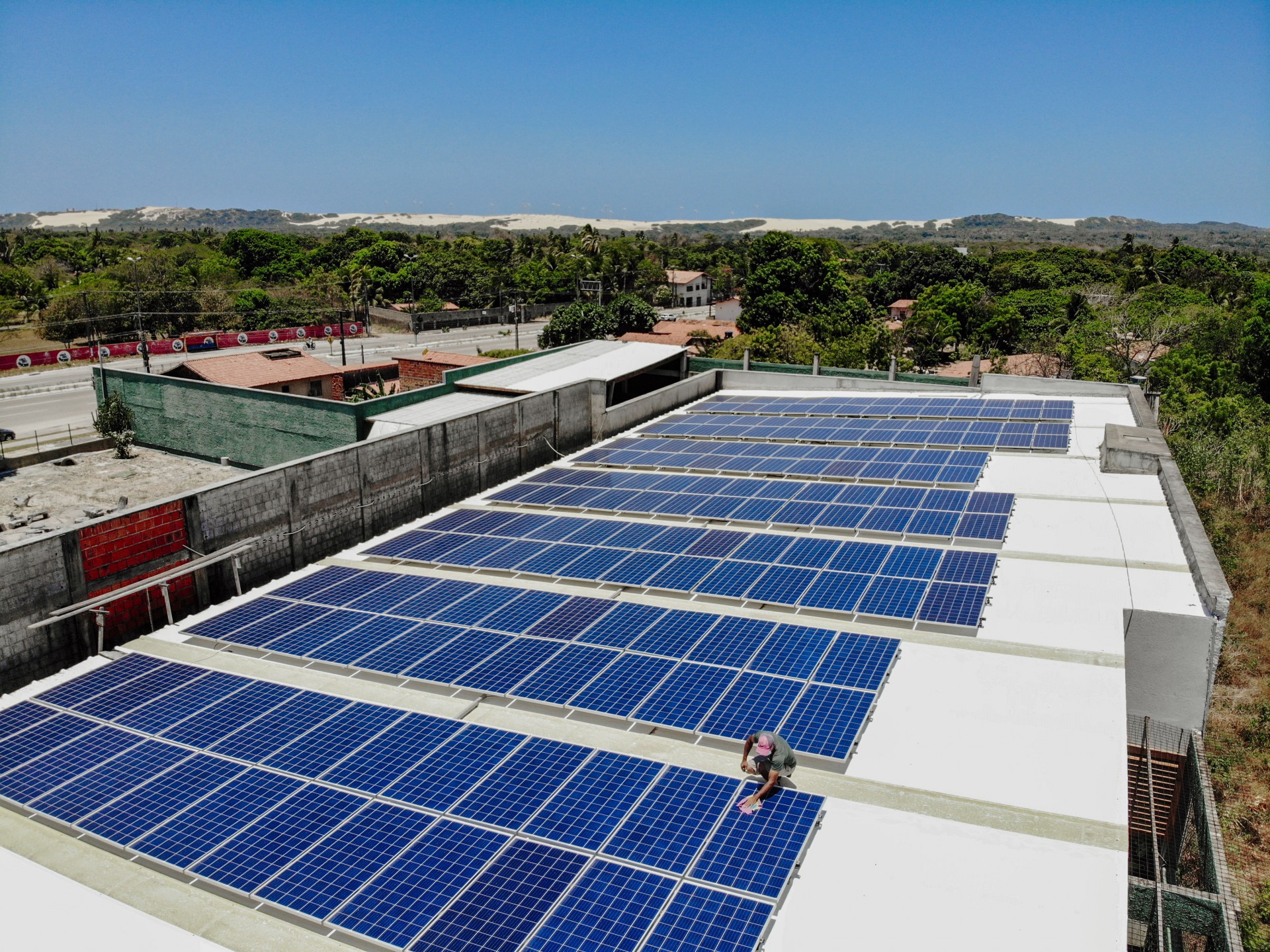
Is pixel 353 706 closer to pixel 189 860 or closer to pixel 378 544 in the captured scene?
pixel 189 860

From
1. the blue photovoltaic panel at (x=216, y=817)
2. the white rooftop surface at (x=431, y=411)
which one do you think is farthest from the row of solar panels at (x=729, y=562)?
the blue photovoltaic panel at (x=216, y=817)

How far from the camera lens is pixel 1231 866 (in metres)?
20.0

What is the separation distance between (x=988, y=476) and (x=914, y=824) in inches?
731

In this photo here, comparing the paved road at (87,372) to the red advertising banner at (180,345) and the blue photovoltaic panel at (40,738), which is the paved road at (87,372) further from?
the blue photovoltaic panel at (40,738)

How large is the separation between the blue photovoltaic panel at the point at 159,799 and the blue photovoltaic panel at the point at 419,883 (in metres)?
3.57

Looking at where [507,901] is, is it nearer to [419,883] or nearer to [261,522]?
[419,883]

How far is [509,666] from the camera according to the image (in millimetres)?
15883

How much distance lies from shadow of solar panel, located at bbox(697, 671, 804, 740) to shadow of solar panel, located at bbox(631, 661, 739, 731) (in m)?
0.18

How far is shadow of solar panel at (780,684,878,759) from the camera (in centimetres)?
1313

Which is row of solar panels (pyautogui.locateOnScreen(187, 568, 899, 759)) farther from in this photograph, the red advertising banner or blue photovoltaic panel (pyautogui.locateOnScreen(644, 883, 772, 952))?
the red advertising banner

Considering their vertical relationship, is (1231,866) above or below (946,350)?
below

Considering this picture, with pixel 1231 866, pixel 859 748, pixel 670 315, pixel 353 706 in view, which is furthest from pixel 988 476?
pixel 670 315

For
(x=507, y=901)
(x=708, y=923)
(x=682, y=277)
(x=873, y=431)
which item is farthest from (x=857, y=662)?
(x=682, y=277)

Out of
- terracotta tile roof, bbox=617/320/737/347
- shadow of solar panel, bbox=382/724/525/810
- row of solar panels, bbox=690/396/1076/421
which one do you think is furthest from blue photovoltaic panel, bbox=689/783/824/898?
terracotta tile roof, bbox=617/320/737/347
